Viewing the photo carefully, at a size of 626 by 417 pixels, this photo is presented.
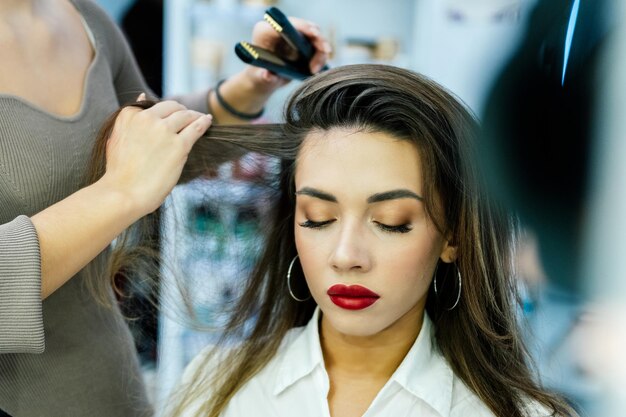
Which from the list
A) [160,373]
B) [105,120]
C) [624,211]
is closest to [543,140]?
[624,211]

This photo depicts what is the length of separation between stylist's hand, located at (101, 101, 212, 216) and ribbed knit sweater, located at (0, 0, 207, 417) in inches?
3.5

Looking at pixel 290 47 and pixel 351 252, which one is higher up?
pixel 290 47

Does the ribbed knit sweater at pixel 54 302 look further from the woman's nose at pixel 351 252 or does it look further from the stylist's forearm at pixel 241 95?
the woman's nose at pixel 351 252

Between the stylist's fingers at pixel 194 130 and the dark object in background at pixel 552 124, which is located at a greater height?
the dark object in background at pixel 552 124

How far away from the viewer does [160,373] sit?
1.51 metres

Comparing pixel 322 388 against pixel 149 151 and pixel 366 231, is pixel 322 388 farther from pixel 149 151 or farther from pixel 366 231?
pixel 149 151

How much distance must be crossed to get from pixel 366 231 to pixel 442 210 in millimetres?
124

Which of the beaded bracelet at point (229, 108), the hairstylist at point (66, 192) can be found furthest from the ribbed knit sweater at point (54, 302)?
the beaded bracelet at point (229, 108)

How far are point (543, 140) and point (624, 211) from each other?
119 millimetres

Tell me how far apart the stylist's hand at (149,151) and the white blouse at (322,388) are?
348mm

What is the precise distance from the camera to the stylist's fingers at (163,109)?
96 cm

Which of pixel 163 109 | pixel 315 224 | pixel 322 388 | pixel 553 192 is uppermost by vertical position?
pixel 553 192

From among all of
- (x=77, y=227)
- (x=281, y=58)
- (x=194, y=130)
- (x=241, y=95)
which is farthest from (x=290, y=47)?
(x=77, y=227)

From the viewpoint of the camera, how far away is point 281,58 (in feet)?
3.91
